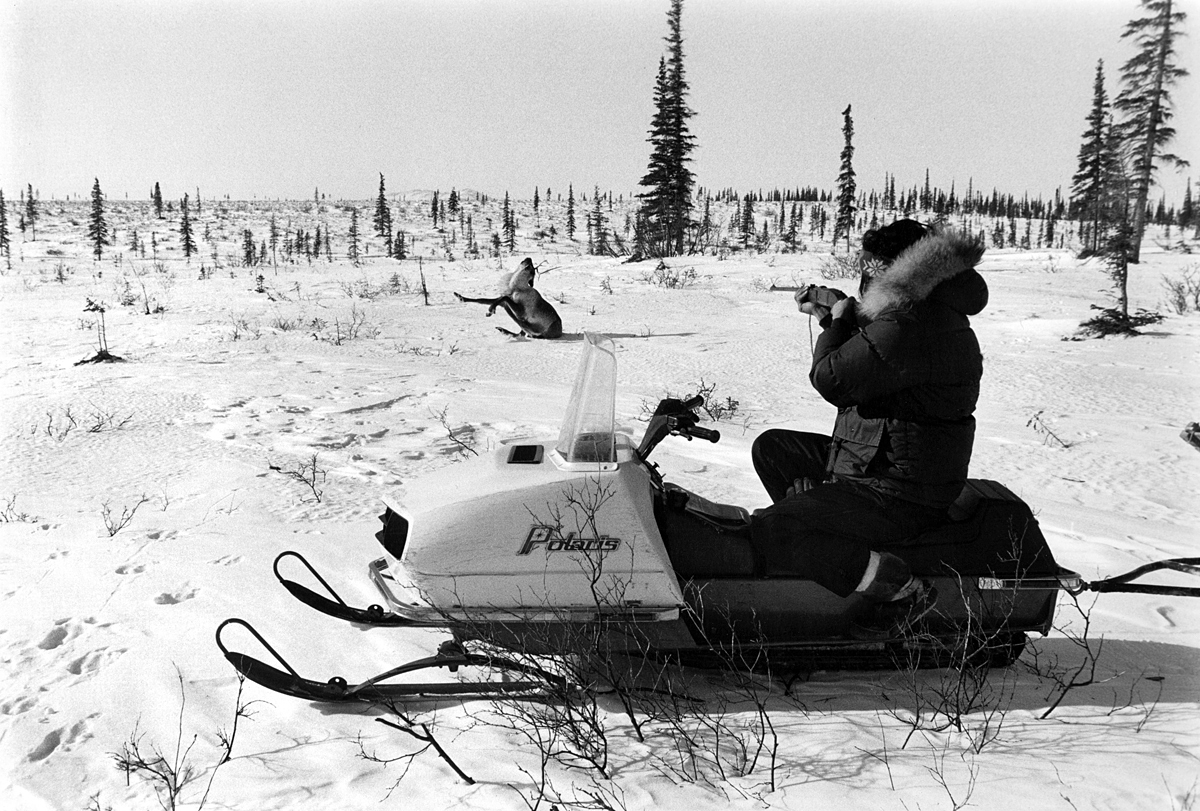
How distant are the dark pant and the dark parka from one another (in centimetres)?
7

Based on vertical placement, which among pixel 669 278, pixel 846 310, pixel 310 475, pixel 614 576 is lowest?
pixel 310 475

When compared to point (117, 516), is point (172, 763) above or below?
below

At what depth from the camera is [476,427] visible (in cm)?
659

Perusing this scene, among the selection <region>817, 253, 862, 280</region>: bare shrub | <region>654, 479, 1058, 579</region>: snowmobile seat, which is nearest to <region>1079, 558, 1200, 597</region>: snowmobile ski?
<region>654, 479, 1058, 579</region>: snowmobile seat

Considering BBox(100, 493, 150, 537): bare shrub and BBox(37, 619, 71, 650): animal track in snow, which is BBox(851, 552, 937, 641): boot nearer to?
BBox(37, 619, 71, 650): animal track in snow

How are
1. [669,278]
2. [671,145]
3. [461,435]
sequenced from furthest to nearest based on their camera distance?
[671,145] → [669,278] → [461,435]

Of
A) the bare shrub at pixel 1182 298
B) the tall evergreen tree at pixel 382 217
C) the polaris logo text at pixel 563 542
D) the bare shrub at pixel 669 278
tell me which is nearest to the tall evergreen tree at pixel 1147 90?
the bare shrub at pixel 1182 298


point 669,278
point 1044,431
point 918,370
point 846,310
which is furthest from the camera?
point 669,278

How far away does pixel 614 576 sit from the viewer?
2855mm

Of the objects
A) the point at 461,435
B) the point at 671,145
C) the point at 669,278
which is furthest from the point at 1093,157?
the point at 461,435

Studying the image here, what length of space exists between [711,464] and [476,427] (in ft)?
6.59

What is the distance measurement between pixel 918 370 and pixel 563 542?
58.1 inches

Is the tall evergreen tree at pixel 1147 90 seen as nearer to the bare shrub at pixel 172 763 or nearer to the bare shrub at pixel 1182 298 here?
the bare shrub at pixel 1182 298

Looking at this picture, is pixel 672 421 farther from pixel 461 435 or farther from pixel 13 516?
pixel 13 516
